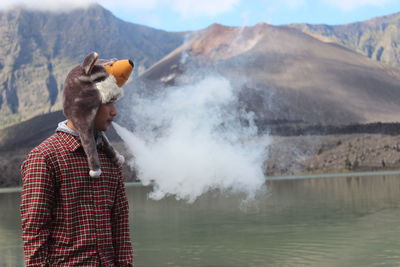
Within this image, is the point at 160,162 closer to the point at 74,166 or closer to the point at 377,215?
the point at 377,215

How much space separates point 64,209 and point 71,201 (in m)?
0.08

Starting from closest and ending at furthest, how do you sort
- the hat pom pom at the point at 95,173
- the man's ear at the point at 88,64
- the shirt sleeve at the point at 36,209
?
1. the shirt sleeve at the point at 36,209
2. the hat pom pom at the point at 95,173
3. the man's ear at the point at 88,64

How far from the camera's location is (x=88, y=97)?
461 centimetres

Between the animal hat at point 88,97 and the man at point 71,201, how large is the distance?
1 cm

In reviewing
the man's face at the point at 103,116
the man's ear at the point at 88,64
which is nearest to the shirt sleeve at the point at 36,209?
the man's face at the point at 103,116

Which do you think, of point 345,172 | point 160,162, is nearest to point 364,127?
point 345,172

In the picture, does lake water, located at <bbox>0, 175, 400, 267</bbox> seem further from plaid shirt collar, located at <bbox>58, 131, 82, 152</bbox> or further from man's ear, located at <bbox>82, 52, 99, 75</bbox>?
man's ear, located at <bbox>82, 52, 99, 75</bbox>

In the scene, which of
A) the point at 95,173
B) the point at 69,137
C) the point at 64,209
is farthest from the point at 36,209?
the point at 69,137

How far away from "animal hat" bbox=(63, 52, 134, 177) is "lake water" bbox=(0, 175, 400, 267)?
19026 millimetres

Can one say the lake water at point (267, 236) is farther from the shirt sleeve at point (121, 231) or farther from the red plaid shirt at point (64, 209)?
the red plaid shirt at point (64, 209)

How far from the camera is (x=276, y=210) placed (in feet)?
164

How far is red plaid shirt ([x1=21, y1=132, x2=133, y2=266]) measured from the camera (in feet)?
14.3

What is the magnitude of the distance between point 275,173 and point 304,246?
12934 centimetres

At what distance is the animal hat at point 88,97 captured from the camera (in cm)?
455
